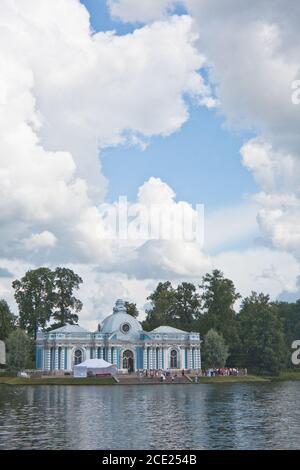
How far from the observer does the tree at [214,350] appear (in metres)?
86.2

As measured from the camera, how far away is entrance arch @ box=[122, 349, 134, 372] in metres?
89.1

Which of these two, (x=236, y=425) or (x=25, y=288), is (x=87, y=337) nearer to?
(x=25, y=288)

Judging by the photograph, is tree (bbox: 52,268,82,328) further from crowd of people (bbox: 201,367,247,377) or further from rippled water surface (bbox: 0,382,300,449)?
rippled water surface (bbox: 0,382,300,449)

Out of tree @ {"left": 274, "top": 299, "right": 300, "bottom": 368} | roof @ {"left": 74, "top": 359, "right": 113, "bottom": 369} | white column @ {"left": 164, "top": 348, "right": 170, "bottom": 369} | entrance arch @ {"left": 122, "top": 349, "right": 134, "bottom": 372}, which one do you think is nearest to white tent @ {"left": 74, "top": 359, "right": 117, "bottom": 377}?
roof @ {"left": 74, "top": 359, "right": 113, "bottom": 369}

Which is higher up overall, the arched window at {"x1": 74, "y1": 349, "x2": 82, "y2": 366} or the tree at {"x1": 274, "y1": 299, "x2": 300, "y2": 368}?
the tree at {"x1": 274, "y1": 299, "x2": 300, "y2": 368}

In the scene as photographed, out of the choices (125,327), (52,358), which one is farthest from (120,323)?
(52,358)

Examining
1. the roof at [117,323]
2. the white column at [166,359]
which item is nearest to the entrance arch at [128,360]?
the roof at [117,323]

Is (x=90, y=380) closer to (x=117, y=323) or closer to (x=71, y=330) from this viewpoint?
→ (x=71, y=330)

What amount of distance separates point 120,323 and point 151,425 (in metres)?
64.8

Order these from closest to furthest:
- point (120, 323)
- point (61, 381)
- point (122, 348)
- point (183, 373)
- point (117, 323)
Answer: point (61, 381) < point (183, 373) < point (122, 348) < point (120, 323) < point (117, 323)

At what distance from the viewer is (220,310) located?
9356 centimetres

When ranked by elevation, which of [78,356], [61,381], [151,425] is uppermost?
[78,356]

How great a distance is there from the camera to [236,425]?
88.0 ft
